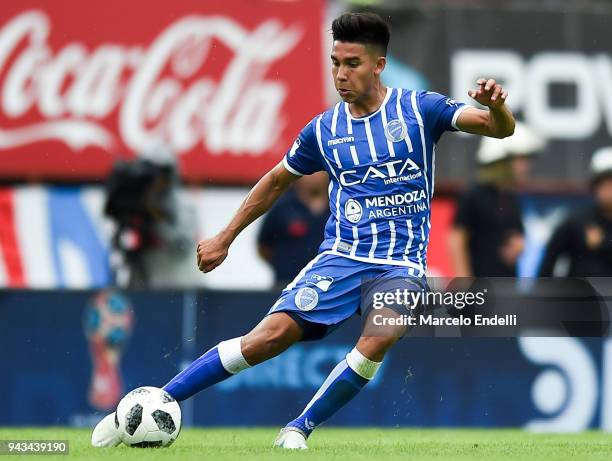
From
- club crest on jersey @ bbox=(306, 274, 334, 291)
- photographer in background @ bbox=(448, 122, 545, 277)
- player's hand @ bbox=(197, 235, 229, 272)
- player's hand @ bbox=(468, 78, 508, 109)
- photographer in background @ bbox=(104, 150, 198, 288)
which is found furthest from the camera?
photographer in background @ bbox=(104, 150, 198, 288)

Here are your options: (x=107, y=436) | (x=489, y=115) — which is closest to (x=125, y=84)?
(x=107, y=436)

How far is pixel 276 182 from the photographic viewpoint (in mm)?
6926

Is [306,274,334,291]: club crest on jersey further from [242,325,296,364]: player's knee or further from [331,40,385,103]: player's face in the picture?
[331,40,385,103]: player's face

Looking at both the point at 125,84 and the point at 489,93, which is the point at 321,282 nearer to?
the point at 489,93

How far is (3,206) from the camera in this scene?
13945 millimetres

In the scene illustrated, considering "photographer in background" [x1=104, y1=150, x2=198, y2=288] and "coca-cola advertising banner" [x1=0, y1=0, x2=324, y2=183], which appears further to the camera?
"coca-cola advertising banner" [x1=0, y1=0, x2=324, y2=183]

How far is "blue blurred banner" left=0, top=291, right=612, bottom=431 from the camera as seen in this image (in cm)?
931

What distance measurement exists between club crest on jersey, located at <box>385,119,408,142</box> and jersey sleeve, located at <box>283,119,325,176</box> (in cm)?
39

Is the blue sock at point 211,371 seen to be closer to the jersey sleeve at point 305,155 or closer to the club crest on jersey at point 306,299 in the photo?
the club crest on jersey at point 306,299

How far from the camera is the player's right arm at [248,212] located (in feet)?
22.1

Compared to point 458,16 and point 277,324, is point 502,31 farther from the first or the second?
point 277,324

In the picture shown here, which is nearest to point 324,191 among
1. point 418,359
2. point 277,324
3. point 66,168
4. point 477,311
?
point 418,359

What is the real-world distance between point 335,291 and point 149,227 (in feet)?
14.7

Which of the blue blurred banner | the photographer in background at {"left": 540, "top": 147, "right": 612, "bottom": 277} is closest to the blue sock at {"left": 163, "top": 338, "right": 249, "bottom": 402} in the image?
the blue blurred banner
